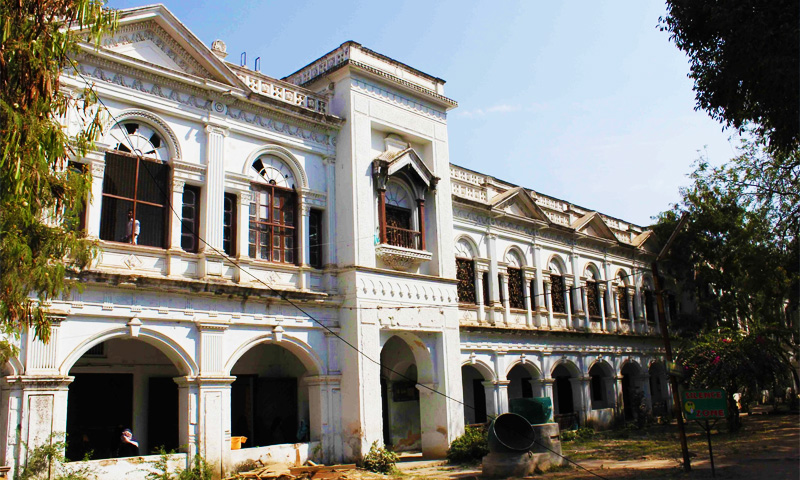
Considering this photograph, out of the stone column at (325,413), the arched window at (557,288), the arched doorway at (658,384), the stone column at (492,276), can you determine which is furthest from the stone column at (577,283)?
the stone column at (325,413)

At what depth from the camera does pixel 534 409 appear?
17.4 m

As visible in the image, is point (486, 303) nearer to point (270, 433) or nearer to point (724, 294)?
point (270, 433)

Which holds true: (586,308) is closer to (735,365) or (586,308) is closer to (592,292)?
(592,292)

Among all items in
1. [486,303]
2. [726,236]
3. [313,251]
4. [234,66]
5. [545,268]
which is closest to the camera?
[234,66]

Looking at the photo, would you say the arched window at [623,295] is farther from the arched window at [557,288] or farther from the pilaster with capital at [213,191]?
the pilaster with capital at [213,191]

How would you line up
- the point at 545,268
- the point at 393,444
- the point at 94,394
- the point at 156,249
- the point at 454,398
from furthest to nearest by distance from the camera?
the point at 545,268 → the point at 393,444 → the point at 454,398 → the point at 94,394 → the point at 156,249

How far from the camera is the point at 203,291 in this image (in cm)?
1405

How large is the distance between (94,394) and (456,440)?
820 centimetres

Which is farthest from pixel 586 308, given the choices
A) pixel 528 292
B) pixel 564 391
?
pixel 528 292

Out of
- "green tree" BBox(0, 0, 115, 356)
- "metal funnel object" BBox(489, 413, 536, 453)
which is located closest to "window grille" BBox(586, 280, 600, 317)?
"metal funnel object" BBox(489, 413, 536, 453)

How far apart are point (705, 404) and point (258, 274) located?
30.5 ft

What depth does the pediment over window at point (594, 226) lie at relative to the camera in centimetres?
2772

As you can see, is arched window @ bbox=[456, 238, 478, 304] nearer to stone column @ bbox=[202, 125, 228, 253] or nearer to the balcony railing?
the balcony railing

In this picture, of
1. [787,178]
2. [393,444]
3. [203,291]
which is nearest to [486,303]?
[393,444]
